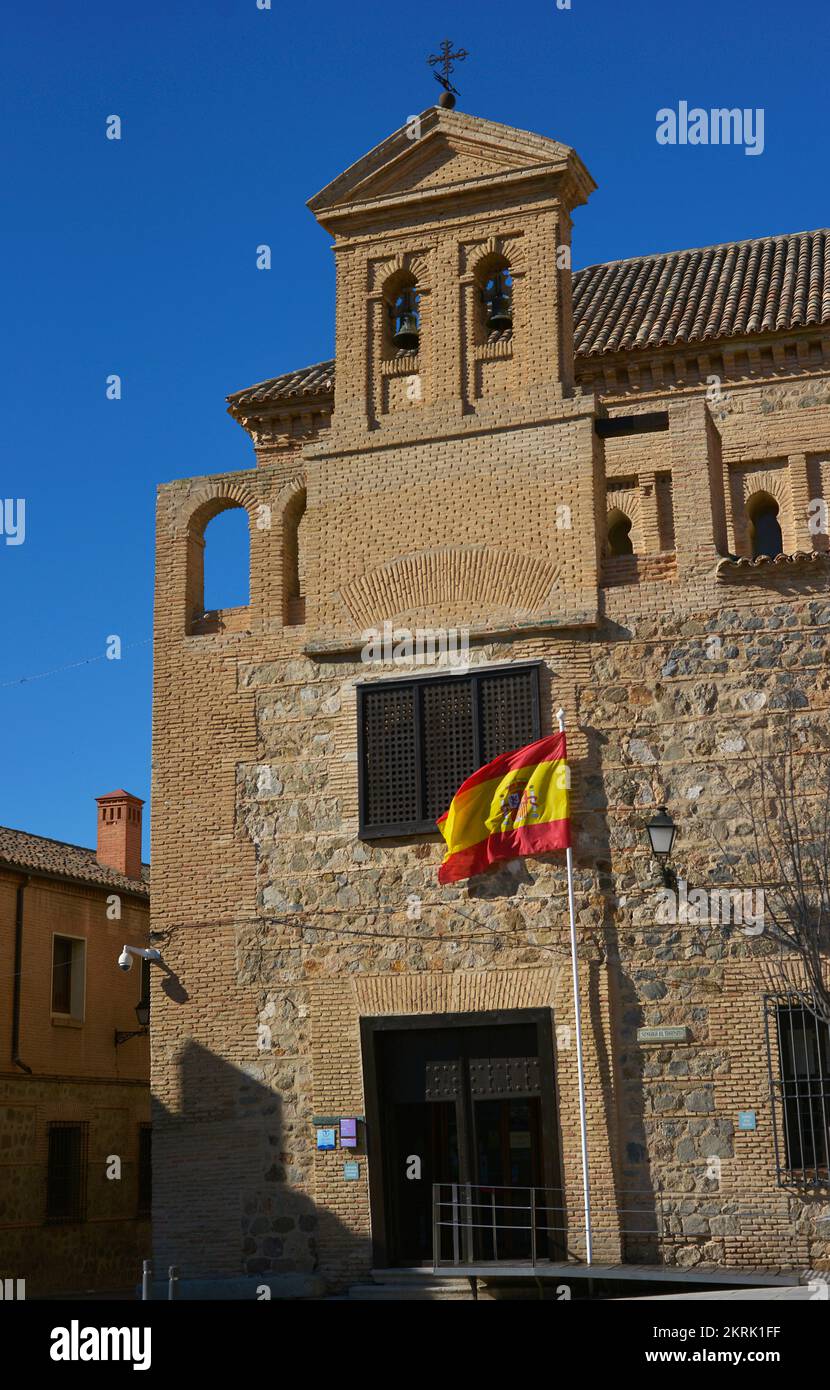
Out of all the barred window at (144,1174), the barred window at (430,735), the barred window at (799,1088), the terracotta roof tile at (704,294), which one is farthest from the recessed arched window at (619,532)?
the barred window at (144,1174)

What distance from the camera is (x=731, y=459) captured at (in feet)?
77.3

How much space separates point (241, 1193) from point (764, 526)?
39.6 feet

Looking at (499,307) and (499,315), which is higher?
(499,307)

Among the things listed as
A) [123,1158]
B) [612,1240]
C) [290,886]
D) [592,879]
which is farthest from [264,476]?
[123,1158]

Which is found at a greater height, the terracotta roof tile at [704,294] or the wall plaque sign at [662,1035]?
the terracotta roof tile at [704,294]

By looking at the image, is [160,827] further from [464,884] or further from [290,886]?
[464,884]

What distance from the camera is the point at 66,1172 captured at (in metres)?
26.0

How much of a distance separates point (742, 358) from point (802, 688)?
27.0 ft

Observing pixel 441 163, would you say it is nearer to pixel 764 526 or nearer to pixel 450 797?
pixel 450 797

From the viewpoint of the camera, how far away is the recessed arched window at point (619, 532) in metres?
23.5

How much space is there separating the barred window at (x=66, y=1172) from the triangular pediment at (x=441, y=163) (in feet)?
48.6

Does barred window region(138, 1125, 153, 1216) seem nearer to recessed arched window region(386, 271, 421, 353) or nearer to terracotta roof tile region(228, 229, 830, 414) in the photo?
terracotta roof tile region(228, 229, 830, 414)

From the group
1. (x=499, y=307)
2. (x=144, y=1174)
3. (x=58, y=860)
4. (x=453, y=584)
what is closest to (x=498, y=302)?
(x=499, y=307)

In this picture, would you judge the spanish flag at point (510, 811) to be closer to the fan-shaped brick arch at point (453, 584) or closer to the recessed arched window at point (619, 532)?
the fan-shaped brick arch at point (453, 584)
